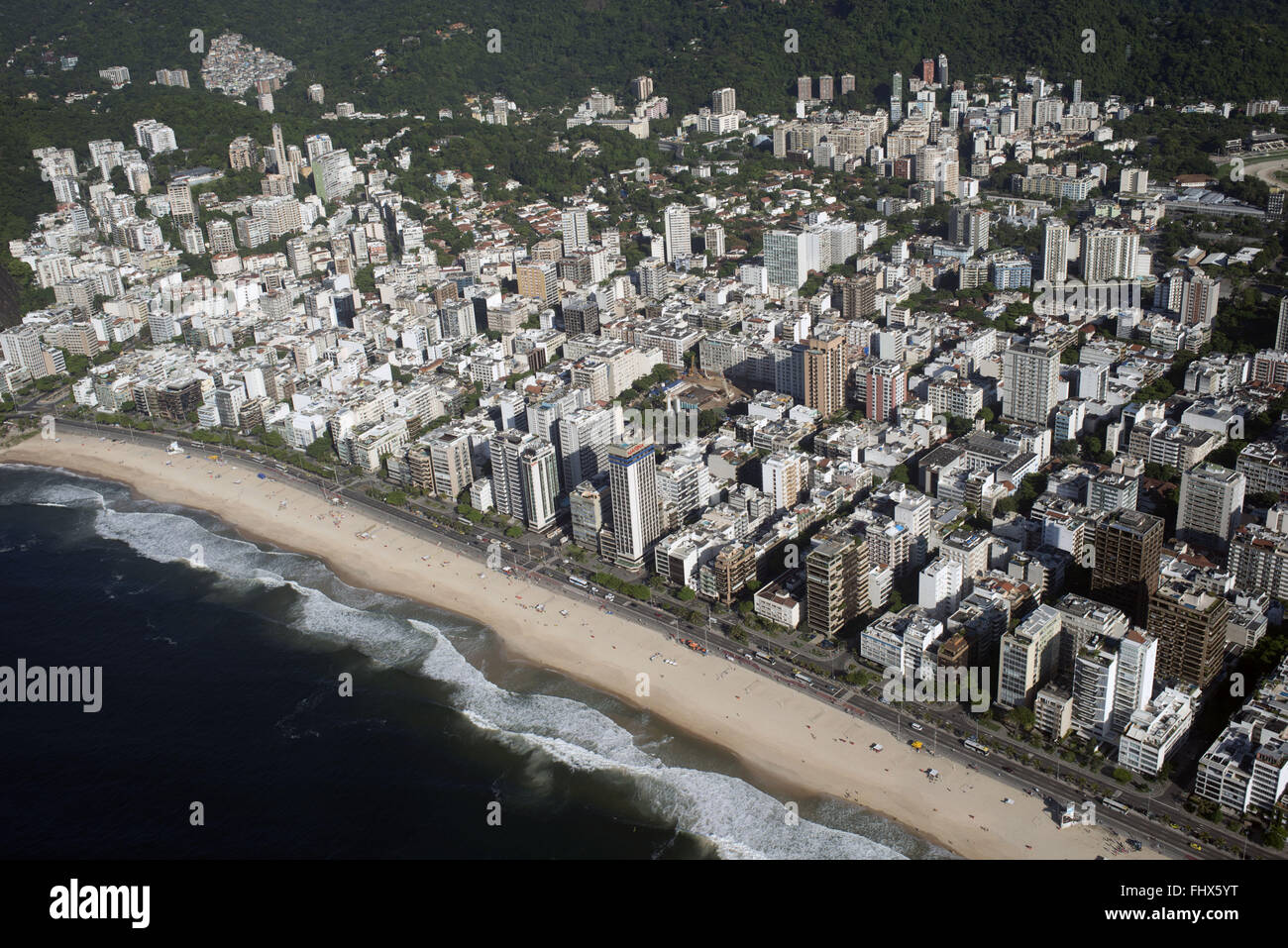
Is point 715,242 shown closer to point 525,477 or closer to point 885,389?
point 885,389

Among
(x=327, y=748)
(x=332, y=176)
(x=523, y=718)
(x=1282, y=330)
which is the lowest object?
(x=327, y=748)

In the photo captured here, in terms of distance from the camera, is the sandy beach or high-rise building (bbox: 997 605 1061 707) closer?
the sandy beach

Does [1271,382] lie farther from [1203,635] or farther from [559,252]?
[559,252]

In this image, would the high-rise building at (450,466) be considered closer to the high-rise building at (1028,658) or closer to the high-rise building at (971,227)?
the high-rise building at (1028,658)

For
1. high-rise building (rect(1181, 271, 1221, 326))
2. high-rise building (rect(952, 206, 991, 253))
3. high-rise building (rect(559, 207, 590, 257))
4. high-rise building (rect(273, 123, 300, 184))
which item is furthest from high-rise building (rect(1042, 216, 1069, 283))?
high-rise building (rect(273, 123, 300, 184))

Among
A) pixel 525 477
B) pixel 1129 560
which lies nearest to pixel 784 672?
pixel 1129 560

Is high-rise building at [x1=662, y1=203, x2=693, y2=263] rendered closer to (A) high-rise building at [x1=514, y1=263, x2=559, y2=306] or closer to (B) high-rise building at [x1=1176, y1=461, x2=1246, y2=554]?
(A) high-rise building at [x1=514, y1=263, x2=559, y2=306]
